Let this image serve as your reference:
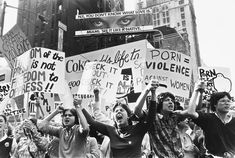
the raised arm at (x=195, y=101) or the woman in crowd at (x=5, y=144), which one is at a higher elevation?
the raised arm at (x=195, y=101)

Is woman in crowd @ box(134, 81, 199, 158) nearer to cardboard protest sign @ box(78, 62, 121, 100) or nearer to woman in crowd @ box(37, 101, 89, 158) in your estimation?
woman in crowd @ box(37, 101, 89, 158)

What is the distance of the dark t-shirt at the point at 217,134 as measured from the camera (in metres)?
3.18

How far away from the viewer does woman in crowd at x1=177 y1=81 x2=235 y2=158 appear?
319 cm

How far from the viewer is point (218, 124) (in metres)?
3.28

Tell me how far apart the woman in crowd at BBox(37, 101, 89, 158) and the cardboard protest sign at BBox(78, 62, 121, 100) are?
2.60 metres

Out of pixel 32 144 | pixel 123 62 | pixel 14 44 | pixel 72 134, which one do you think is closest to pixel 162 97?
pixel 72 134

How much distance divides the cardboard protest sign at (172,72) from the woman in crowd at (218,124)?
3311 millimetres

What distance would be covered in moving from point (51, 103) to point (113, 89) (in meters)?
1.92

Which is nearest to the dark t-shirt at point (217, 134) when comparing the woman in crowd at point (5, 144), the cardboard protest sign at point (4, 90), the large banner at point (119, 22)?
the woman in crowd at point (5, 144)

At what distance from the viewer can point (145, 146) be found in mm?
4652

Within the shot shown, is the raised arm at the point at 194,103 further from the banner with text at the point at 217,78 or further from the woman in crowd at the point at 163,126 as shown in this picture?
the banner with text at the point at 217,78

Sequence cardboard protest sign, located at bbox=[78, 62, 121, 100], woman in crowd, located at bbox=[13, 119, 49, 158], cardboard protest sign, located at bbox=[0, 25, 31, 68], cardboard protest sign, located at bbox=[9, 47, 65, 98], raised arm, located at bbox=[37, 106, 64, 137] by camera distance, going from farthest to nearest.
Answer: cardboard protest sign, located at bbox=[0, 25, 31, 68]
cardboard protest sign, located at bbox=[78, 62, 121, 100]
cardboard protest sign, located at bbox=[9, 47, 65, 98]
woman in crowd, located at bbox=[13, 119, 49, 158]
raised arm, located at bbox=[37, 106, 64, 137]

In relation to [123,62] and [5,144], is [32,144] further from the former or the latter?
[123,62]

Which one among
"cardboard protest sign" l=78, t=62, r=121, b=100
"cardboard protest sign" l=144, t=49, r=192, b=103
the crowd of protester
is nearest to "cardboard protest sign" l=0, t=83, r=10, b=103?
"cardboard protest sign" l=78, t=62, r=121, b=100
